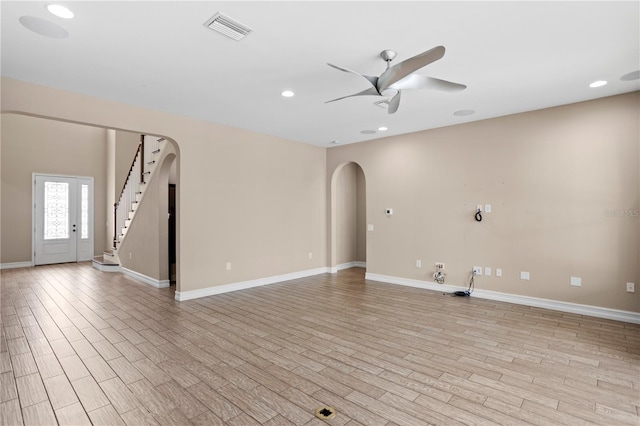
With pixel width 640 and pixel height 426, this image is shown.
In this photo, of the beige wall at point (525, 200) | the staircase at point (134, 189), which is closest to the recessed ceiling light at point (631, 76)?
the beige wall at point (525, 200)

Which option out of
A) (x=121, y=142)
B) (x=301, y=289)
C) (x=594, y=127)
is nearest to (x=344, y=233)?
(x=301, y=289)

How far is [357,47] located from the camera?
2840 millimetres

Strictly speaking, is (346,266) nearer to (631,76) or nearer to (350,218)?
(350,218)

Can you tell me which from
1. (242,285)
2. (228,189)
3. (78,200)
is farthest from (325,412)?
(78,200)

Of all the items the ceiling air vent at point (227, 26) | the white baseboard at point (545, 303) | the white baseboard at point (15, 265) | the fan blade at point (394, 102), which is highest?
the ceiling air vent at point (227, 26)

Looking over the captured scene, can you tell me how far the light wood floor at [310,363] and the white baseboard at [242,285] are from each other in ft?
0.67

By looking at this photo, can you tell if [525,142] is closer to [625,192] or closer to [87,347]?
[625,192]

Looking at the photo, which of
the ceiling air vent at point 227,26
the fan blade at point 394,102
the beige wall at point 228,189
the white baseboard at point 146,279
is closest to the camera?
the ceiling air vent at point 227,26

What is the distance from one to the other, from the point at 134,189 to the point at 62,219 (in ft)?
11.3

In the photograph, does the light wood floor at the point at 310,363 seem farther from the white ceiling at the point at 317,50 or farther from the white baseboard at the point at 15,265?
the white baseboard at the point at 15,265

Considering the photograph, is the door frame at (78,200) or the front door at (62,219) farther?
the front door at (62,219)

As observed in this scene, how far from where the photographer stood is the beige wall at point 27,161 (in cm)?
786

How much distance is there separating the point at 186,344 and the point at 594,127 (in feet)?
18.8

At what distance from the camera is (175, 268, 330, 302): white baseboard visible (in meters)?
5.01
